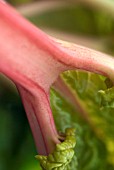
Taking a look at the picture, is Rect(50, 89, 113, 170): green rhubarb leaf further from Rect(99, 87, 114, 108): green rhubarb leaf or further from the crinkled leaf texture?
Rect(99, 87, 114, 108): green rhubarb leaf

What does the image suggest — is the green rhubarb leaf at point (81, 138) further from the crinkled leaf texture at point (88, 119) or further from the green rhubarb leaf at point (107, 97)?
the green rhubarb leaf at point (107, 97)

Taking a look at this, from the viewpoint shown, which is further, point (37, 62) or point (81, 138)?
point (81, 138)

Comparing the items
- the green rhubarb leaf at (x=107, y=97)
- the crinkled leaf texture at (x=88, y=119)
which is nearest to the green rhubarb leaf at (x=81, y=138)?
the crinkled leaf texture at (x=88, y=119)

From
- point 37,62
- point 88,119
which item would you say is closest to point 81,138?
point 88,119

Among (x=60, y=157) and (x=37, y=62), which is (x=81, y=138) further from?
(x=37, y=62)

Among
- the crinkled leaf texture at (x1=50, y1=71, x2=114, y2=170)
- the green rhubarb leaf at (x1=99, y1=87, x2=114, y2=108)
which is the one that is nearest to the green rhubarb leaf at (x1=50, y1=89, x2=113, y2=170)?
the crinkled leaf texture at (x1=50, y1=71, x2=114, y2=170)

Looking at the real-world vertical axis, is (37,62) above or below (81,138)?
above

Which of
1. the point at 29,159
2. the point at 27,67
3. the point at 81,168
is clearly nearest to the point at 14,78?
the point at 27,67
